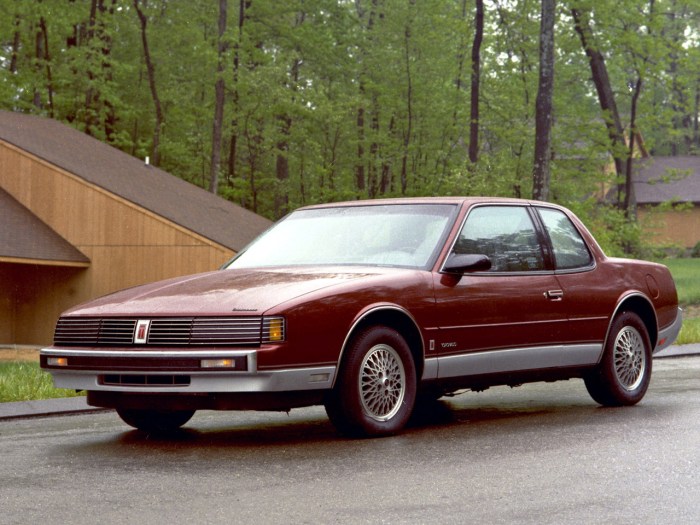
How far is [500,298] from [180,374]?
2.88 meters

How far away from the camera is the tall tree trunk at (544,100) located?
28922 mm

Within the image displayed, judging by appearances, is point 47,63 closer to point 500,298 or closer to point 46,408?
point 46,408

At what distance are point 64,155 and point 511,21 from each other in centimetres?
→ 1678

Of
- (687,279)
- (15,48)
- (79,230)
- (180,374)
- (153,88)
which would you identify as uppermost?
(15,48)

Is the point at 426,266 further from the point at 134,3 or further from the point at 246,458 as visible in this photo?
the point at 134,3

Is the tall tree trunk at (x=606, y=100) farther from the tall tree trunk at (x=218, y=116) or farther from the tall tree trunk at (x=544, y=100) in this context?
the tall tree trunk at (x=544, y=100)

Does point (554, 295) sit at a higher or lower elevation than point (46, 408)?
higher

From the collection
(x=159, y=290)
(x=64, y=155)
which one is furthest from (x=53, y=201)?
(x=159, y=290)

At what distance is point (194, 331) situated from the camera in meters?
8.27

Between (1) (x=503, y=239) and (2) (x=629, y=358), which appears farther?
(2) (x=629, y=358)

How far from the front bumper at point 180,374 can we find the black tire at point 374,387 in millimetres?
179

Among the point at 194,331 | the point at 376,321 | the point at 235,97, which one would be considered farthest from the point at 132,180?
the point at 194,331

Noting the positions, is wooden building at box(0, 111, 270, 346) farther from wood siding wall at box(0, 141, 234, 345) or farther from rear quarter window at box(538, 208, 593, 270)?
rear quarter window at box(538, 208, 593, 270)

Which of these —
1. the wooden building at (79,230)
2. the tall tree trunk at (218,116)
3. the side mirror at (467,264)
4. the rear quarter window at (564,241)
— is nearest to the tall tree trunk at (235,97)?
the tall tree trunk at (218,116)
